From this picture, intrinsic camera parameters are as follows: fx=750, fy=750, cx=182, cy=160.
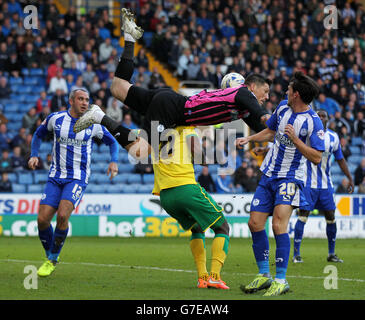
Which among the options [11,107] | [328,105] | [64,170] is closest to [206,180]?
[328,105]

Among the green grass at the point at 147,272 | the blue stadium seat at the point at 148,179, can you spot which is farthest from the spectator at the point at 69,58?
the green grass at the point at 147,272

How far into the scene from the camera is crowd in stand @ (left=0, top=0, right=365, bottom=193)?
71.6 ft

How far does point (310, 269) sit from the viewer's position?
11.3 m

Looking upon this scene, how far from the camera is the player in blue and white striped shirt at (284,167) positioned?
8.16m

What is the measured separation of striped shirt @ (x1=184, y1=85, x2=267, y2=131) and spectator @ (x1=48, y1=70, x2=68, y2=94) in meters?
14.7

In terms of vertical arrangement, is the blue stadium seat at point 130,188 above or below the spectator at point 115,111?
below

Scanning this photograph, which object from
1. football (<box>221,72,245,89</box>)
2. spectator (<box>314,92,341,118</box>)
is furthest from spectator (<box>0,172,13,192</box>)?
football (<box>221,72,245,89</box>)

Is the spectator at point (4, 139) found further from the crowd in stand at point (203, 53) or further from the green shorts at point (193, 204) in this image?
the green shorts at point (193, 204)

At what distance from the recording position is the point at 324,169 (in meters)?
13.0

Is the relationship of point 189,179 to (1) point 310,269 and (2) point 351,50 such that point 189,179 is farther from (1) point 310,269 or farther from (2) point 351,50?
(2) point 351,50

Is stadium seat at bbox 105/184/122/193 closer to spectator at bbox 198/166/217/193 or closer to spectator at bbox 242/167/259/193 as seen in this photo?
spectator at bbox 198/166/217/193

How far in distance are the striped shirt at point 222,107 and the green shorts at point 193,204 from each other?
2.59 ft

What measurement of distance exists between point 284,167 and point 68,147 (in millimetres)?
3661

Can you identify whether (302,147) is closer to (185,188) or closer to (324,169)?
(185,188)
